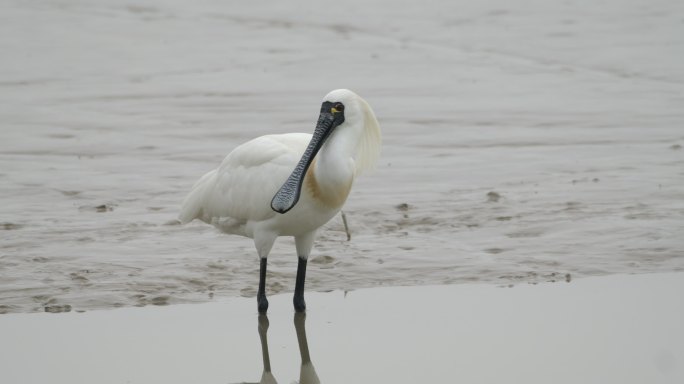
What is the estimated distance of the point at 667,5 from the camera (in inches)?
849

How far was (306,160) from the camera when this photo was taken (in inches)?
296

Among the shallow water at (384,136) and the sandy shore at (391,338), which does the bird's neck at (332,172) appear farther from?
the shallow water at (384,136)

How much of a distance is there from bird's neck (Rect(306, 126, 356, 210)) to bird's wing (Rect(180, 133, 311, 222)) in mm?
270

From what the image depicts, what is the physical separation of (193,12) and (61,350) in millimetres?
15792

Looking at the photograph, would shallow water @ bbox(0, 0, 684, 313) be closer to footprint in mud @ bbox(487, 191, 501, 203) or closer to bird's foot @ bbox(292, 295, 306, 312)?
footprint in mud @ bbox(487, 191, 501, 203)

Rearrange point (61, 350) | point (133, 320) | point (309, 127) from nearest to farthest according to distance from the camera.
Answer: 1. point (61, 350)
2. point (133, 320)
3. point (309, 127)

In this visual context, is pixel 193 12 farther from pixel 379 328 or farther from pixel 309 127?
pixel 379 328

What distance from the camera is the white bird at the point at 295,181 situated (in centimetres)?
755

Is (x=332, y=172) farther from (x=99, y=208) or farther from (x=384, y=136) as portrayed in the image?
(x=384, y=136)

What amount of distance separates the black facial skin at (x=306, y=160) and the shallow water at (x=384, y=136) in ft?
3.55

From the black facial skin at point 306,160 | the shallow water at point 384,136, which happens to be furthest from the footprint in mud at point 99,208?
the black facial skin at point 306,160

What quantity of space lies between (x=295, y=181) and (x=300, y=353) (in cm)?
94

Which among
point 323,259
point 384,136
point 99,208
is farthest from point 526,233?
point 384,136

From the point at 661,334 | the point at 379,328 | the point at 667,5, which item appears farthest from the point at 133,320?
the point at 667,5
